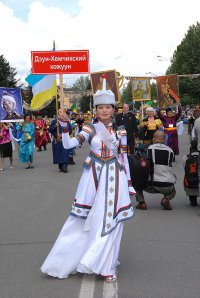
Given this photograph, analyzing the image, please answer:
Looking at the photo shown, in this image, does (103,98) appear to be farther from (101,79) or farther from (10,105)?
(101,79)

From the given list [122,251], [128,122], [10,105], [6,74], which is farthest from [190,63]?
[122,251]

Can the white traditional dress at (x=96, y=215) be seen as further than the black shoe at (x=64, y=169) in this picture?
No

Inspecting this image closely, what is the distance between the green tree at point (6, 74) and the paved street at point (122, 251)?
56122mm

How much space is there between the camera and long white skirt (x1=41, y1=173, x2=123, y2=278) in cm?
480

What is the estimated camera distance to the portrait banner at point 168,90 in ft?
72.6

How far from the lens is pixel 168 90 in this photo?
22.2m

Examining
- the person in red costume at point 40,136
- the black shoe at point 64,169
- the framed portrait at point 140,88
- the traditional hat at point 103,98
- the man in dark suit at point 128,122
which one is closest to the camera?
the traditional hat at point 103,98

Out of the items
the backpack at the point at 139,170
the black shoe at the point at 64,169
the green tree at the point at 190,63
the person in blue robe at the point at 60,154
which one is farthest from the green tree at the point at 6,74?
the backpack at the point at 139,170

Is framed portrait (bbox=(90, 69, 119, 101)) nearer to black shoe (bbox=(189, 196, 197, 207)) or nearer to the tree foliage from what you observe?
black shoe (bbox=(189, 196, 197, 207))

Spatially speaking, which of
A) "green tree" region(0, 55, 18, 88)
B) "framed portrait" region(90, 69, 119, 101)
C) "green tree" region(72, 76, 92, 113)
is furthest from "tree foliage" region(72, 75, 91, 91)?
"framed portrait" region(90, 69, 119, 101)

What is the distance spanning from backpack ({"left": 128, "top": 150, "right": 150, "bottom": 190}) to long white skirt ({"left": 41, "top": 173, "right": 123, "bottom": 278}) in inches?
128

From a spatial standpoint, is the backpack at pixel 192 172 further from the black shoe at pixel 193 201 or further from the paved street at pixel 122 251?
the paved street at pixel 122 251

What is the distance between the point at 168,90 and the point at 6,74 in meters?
47.1

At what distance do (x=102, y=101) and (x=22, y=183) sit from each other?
779 centimetres
